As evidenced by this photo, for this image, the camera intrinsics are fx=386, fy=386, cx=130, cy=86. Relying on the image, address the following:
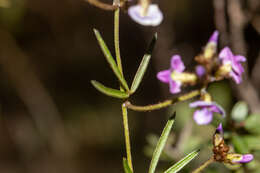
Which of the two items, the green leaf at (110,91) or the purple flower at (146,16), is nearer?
the green leaf at (110,91)

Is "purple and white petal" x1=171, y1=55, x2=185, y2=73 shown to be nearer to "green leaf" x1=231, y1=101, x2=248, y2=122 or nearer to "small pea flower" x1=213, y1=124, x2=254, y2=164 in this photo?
"small pea flower" x1=213, y1=124, x2=254, y2=164

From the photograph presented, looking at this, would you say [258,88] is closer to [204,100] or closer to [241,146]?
[241,146]

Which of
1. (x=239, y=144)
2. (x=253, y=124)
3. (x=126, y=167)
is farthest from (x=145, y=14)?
(x=253, y=124)

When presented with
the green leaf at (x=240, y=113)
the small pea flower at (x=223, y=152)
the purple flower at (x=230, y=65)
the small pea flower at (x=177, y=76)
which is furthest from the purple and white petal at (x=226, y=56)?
the green leaf at (x=240, y=113)

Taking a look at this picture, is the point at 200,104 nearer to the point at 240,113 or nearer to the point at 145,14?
the point at 145,14

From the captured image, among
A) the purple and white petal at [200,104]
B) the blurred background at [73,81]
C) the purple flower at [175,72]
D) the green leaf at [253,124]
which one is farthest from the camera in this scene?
the blurred background at [73,81]

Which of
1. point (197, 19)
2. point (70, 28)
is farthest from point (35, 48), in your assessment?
point (197, 19)

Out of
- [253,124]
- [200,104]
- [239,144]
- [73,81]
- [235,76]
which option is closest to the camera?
[200,104]

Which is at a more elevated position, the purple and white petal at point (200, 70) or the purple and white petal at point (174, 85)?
the purple and white petal at point (200, 70)

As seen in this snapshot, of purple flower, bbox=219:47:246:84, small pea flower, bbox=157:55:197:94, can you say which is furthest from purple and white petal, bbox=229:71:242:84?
small pea flower, bbox=157:55:197:94

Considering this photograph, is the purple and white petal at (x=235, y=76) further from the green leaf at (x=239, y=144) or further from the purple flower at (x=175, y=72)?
the green leaf at (x=239, y=144)
